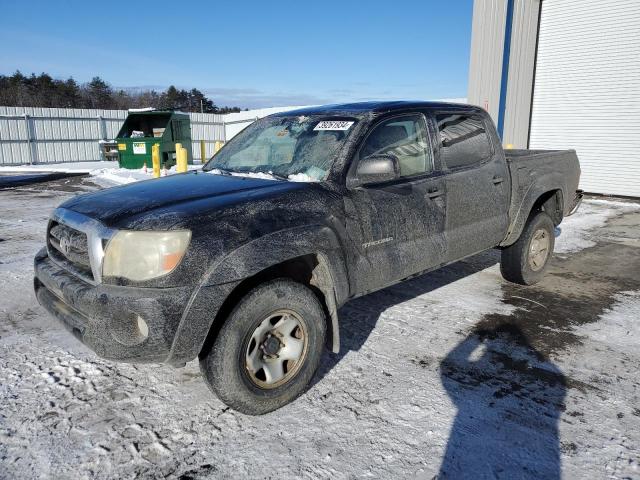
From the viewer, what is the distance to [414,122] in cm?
384

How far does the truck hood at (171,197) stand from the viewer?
263 centimetres

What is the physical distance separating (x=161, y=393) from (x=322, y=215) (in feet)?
4.88

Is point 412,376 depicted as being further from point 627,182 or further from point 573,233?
point 627,182

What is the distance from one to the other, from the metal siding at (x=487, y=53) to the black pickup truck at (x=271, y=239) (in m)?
10.1

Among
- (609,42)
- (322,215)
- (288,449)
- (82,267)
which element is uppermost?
(609,42)

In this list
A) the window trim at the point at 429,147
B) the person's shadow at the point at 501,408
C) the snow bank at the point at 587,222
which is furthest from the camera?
the snow bank at the point at 587,222

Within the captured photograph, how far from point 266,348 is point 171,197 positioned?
3.50ft

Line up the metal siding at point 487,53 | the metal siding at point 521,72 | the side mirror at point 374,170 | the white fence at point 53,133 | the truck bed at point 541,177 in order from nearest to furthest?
the side mirror at point 374,170 → the truck bed at point 541,177 → the metal siding at point 487,53 → the metal siding at point 521,72 → the white fence at point 53,133

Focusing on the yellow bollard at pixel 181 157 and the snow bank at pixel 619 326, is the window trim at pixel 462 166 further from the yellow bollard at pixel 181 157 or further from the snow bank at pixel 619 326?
the yellow bollard at pixel 181 157

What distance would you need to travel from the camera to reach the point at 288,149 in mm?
3639

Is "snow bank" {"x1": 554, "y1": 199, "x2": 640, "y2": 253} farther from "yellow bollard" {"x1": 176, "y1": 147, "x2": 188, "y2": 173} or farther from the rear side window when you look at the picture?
"yellow bollard" {"x1": 176, "y1": 147, "x2": 188, "y2": 173}

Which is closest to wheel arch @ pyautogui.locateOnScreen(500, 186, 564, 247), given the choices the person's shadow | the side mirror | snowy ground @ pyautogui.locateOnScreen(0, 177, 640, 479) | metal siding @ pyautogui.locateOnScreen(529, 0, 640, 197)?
snowy ground @ pyautogui.locateOnScreen(0, 177, 640, 479)

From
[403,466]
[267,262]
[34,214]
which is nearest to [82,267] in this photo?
[267,262]

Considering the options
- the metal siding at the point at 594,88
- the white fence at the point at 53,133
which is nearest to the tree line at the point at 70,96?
the white fence at the point at 53,133
